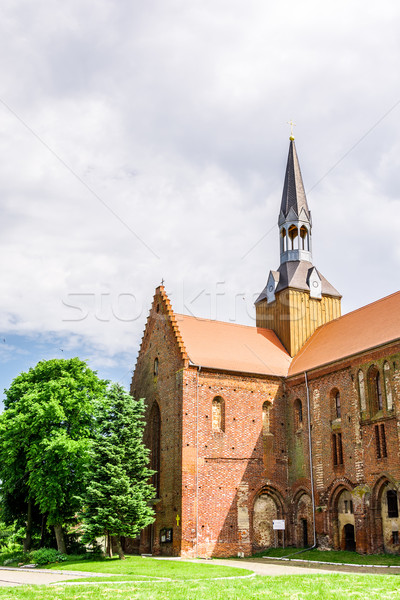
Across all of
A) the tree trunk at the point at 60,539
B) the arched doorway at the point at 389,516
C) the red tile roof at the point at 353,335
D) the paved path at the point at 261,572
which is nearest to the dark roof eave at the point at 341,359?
the red tile roof at the point at 353,335

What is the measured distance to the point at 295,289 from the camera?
39.7 meters

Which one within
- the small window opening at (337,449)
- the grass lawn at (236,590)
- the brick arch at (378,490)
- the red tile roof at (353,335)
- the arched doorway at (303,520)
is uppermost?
the red tile roof at (353,335)

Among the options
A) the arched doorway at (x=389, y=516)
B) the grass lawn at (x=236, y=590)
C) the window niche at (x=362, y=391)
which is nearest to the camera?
the grass lawn at (x=236, y=590)

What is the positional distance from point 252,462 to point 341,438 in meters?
5.32

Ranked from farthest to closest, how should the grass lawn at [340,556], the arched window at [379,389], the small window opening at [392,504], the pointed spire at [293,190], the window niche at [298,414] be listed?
the pointed spire at [293,190], the window niche at [298,414], the arched window at [379,389], the small window opening at [392,504], the grass lawn at [340,556]

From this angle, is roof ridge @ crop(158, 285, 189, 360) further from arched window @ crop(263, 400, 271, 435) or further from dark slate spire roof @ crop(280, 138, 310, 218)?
dark slate spire roof @ crop(280, 138, 310, 218)

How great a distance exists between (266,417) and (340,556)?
30.2 feet

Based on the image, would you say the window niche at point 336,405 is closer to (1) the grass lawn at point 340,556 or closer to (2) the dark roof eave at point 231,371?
(2) the dark roof eave at point 231,371

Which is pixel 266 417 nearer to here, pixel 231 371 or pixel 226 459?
pixel 231 371

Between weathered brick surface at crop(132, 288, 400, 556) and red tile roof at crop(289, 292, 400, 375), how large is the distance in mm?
785

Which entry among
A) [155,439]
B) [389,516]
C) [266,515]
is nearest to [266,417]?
[266,515]

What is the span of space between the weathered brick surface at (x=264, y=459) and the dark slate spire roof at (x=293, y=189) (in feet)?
45.7

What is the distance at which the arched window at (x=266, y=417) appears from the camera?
33500 millimetres

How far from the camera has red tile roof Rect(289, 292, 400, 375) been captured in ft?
96.3
